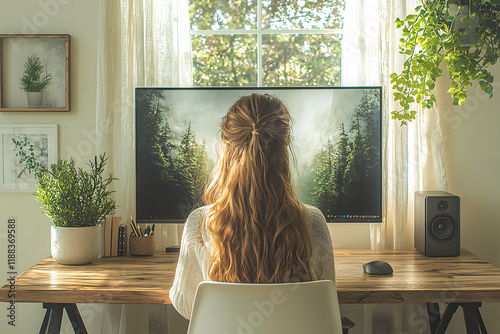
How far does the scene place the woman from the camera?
1442 mm

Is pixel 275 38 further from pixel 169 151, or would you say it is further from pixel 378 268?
pixel 378 268

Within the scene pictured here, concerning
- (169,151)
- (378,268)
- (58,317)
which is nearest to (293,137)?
(169,151)

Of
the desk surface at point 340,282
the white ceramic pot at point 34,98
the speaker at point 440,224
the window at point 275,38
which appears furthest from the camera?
the window at point 275,38

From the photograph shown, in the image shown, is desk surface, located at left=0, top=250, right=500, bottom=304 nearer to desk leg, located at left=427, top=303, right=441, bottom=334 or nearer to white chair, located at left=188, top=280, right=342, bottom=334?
desk leg, located at left=427, top=303, right=441, bottom=334

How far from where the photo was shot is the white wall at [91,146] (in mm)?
2523

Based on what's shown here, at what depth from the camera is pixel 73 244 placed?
211 cm

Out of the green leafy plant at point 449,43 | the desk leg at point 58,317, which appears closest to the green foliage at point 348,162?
the green leafy plant at point 449,43

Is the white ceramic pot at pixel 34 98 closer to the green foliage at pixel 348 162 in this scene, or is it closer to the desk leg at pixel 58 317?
the desk leg at pixel 58 317

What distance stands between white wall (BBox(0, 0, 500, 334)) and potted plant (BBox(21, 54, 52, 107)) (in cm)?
9

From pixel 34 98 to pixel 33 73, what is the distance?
0.42 feet

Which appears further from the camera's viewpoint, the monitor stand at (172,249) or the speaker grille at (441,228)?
the monitor stand at (172,249)

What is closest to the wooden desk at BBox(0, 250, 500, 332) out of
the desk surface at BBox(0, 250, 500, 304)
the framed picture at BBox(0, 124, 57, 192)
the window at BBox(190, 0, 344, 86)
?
the desk surface at BBox(0, 250, 500, 304)

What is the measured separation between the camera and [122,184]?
247 centimetres

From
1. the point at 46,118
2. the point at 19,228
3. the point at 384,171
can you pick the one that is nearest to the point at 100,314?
the point at 19,228
